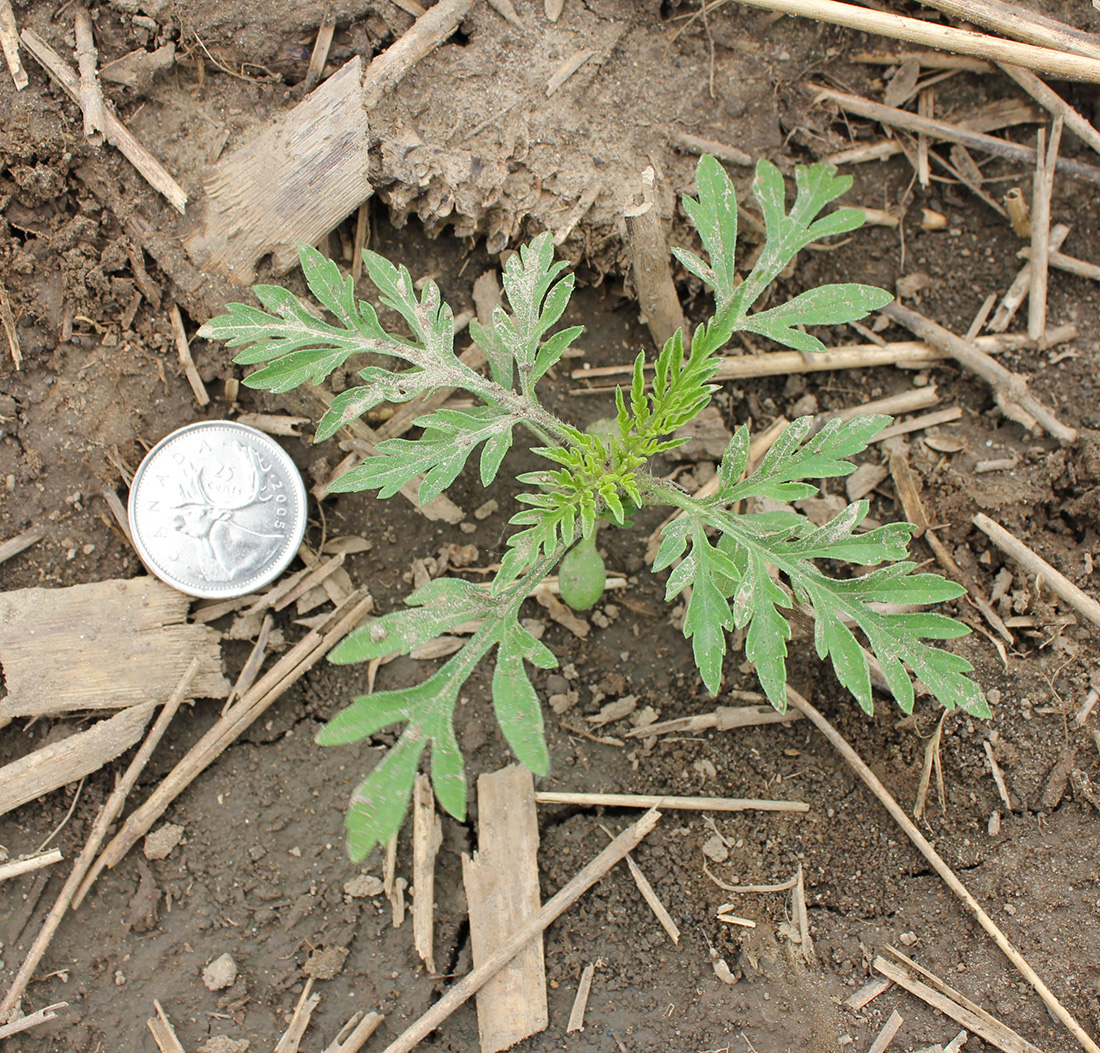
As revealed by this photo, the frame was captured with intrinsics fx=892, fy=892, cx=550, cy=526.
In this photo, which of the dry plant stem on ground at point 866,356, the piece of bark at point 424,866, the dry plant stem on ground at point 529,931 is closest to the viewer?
the dry plant stem on ground at point 529,931

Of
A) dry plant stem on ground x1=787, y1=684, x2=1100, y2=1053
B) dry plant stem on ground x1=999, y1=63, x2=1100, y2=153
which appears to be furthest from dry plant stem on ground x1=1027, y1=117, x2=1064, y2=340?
dry plant stem on ground x1=787, y1=684, x2=1100, y2=1053

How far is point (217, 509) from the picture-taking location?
3.14 meters

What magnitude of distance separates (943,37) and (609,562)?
215 centimetres

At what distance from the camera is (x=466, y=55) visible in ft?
10.6

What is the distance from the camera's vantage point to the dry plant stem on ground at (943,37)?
3033mm

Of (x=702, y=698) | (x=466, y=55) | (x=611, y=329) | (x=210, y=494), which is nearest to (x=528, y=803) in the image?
(x=702, y=698)

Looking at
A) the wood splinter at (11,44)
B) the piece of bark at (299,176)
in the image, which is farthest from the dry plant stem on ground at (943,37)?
the wood splinter at (11,44)

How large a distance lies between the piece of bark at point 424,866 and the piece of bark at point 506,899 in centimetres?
12

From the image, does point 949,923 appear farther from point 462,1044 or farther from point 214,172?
point 214,172

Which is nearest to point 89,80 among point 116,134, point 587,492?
point 116,134

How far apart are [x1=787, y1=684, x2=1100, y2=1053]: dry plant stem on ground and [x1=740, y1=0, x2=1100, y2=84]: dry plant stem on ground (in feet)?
7.50

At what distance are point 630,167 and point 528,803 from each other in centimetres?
228

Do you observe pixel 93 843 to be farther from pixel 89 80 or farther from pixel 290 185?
pixel 89 80

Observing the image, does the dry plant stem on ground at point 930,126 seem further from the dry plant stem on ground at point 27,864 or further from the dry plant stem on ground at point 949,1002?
the dry plant stem on ground at point 27,864
